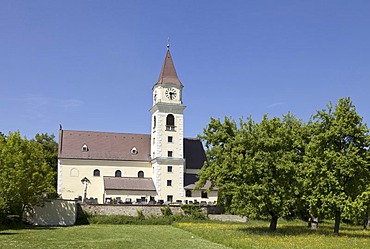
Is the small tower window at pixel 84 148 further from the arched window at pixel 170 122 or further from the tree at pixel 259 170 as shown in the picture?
the tree at pixel 259 170

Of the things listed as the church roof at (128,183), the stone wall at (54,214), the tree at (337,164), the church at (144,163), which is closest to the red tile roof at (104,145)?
the church at (144,163)

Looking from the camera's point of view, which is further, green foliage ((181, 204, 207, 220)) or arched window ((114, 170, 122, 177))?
arched window ((114, 170, 122, 177))

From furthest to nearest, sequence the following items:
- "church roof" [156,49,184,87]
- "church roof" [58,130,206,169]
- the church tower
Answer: "church roof" [58,130,206,169], "church roof" [156,49,184,87], the church tower

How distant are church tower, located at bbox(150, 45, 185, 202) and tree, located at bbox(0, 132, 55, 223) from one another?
23119mm

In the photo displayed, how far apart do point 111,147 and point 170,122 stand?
31.6 ft

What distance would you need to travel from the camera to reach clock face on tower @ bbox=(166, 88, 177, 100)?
65.5m

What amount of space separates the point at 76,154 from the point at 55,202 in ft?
69.3

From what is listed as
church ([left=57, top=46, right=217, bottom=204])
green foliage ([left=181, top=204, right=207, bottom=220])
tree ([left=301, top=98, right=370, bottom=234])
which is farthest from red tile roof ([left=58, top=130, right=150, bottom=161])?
tree ([left=301, top=98, right=370, bottom=234])

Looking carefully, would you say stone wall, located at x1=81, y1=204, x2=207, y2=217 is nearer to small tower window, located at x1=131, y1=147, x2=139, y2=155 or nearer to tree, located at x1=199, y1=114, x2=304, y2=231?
tree, located at x1=199, y1=114, x2=304, y2=231

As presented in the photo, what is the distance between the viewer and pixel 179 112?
2613 inches

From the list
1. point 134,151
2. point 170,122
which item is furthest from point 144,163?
point 170,122

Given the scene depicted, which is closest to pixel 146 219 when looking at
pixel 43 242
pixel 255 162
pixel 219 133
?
pixel 219 133

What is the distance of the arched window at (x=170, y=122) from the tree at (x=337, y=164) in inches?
1395

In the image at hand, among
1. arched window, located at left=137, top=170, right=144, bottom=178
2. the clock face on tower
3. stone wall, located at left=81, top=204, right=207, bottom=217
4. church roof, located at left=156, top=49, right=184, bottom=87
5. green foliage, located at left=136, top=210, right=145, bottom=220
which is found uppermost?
church roof, located at left=156, top=49, right=184, bottom=87
